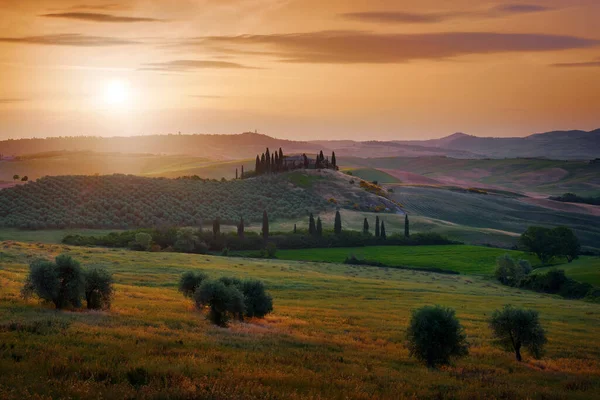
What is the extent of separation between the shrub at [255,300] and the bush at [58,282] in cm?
967

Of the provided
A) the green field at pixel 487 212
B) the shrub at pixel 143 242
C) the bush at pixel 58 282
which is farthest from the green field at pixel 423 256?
the bush at pixel 58 282

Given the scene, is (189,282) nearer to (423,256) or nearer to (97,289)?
(97,289)

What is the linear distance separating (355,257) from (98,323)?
7265cm

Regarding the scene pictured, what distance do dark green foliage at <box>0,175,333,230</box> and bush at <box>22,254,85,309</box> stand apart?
9179cm

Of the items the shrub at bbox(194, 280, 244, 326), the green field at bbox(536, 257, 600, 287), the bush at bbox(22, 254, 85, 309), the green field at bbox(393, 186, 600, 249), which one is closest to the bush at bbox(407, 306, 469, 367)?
the shrub at bbox(194, 280, 244, 326)

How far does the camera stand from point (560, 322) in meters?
45.3

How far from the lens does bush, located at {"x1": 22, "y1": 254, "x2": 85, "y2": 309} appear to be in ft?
100

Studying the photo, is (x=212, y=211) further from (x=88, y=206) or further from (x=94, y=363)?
(x=94, y=363)

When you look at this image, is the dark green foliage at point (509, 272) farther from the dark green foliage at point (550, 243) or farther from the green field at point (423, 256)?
the dark green foliage at point (550, 243)

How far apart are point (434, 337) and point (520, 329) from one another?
605 cm

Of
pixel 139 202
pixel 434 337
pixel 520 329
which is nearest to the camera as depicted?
pixel 434 337

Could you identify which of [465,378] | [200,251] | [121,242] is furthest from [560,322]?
[121,242]

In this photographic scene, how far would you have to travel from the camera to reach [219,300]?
3212 centimetres

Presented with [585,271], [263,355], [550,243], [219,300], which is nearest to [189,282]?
[219,300]
